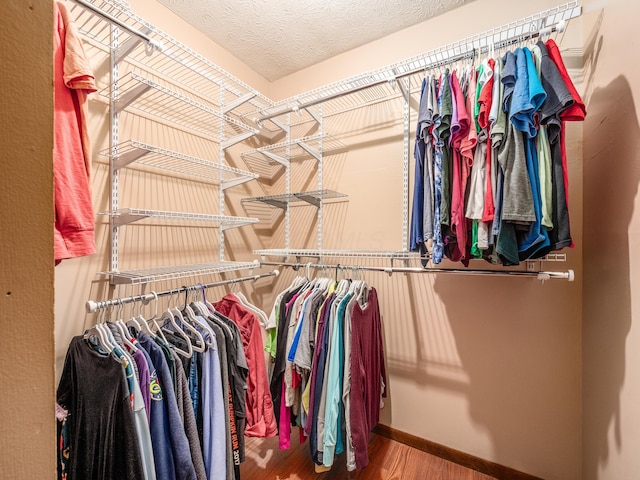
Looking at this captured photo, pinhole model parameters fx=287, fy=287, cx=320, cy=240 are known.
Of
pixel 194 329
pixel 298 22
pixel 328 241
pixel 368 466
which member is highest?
pixel 298 22

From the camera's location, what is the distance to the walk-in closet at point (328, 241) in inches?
35.0

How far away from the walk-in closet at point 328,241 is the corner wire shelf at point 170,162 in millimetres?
14

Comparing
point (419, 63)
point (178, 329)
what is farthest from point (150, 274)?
point (419, 63)

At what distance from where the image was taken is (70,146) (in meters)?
0.90

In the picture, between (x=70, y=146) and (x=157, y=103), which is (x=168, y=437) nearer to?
(x=70, y=146)

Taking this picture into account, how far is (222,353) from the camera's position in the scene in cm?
121

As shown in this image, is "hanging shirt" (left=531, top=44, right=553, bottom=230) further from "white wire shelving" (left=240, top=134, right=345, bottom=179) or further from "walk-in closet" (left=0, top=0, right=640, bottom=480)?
"white wire shelving" (left=240, top=134, right=345, bottom=179)

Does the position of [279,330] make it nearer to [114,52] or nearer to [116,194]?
[116,194]

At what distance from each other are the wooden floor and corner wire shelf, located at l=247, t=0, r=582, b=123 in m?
2.01

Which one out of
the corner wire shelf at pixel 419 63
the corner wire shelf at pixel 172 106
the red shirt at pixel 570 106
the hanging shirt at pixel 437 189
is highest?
the corner wire shelf at pixel 419 63

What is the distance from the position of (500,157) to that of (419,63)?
72 cm

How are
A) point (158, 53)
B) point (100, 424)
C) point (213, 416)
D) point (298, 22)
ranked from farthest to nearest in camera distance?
point (298, 22)
point (158, 53)
point (213, 416)
point (100, 424)

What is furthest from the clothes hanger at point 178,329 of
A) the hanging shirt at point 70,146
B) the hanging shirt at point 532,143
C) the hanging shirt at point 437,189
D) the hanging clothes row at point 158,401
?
the hanging shirt at point 532,143

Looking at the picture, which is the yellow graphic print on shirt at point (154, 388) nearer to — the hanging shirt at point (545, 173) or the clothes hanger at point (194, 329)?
the clothes hanger at point (194, 329)
